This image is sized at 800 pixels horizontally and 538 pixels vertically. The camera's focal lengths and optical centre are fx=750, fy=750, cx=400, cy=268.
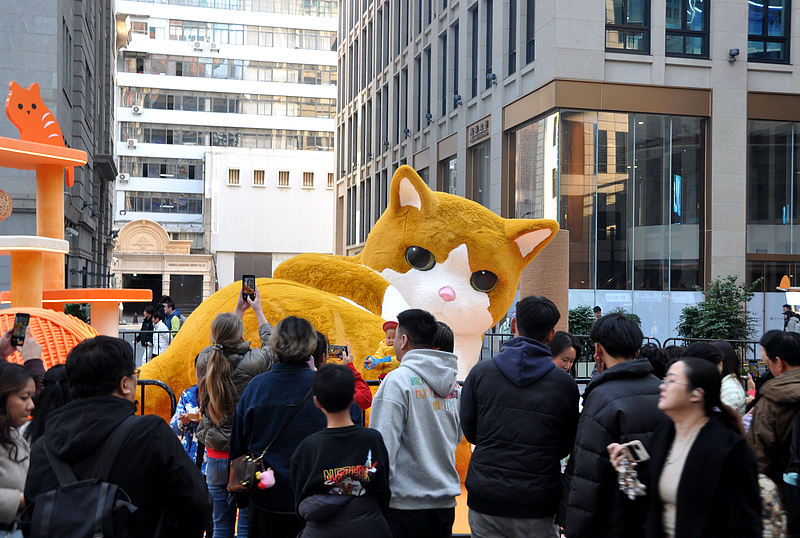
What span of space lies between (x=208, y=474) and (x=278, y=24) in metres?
62.0

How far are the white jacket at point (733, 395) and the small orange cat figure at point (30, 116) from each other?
7.99 meters

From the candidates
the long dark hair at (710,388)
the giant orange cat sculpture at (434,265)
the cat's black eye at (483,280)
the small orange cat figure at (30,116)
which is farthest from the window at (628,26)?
the long dark hair at (710,388)

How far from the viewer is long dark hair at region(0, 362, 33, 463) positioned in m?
2.94

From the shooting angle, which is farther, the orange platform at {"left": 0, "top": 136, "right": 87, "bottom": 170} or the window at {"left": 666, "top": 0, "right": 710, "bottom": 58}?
the window at {"left": 666, "top": 0, "right": 710, "bottom": 58}

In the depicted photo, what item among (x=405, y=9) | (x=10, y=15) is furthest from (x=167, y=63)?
(x=10, y=15)

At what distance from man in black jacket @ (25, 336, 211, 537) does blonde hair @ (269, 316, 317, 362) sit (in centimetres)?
100

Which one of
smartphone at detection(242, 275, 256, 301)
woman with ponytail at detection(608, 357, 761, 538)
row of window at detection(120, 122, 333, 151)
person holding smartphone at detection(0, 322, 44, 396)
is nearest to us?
woman with ponytail at detection(608, 357, 761, 538)

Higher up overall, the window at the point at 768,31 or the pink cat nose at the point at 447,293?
the window at the point at 768,31

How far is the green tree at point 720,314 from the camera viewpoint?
18781mm

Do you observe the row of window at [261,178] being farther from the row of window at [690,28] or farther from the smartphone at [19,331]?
the smartphone at [19,331]

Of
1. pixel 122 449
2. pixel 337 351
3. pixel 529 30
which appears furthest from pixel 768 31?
pixel 122 449

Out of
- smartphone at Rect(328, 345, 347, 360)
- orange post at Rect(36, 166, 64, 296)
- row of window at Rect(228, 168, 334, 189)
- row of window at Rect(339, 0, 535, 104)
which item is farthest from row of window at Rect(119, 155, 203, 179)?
smartphone at Rect(328, 345, 347, 360)

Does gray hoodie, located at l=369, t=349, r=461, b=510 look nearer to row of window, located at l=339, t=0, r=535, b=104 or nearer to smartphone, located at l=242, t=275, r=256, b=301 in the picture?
smartphone, located at l=242, t=275, r=256, b=301

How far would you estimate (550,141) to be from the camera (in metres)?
21.5
